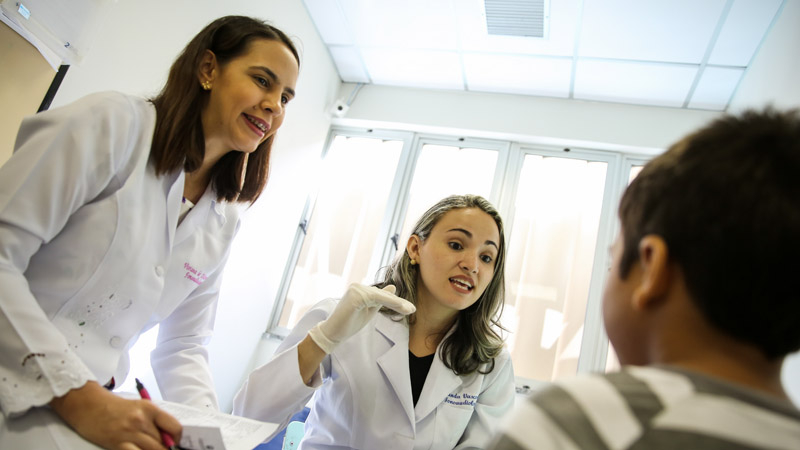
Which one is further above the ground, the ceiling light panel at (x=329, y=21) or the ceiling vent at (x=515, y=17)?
the ceiling vent at (x=515, y=17)

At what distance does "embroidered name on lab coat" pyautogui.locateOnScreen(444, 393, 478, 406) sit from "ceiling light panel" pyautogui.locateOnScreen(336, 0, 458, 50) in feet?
6.95

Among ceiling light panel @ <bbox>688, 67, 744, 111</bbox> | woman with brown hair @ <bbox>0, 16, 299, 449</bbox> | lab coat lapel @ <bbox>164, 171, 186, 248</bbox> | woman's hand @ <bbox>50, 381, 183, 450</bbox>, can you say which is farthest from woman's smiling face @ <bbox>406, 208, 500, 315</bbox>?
ceiling light panel @ <bbox>688, 67, 744, 111</bbox>

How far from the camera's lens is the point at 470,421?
1.41m

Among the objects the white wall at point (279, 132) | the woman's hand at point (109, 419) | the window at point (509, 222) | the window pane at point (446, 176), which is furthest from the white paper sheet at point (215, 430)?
the window pane at point (446, 176)

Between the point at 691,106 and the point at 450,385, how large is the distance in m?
2.57

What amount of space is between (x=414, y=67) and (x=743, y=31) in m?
1.82

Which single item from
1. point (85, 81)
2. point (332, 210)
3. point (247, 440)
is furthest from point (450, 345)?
point (332, 210)

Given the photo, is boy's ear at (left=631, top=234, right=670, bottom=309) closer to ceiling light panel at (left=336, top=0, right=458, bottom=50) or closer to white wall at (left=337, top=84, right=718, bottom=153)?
ceiling light panel at (left=336, top=0, right=458, bottom=50)

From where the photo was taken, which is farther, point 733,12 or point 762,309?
point 733,12

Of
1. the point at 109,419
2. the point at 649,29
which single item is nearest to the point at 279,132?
the point at 649,29

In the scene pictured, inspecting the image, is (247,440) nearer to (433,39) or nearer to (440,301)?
(440,301)

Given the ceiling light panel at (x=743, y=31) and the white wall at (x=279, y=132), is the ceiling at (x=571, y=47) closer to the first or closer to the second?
the ceiling light panel at (x=743, y=31)

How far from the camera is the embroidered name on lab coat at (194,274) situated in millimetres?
1118

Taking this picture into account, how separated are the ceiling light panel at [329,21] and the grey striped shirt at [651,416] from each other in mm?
2878
